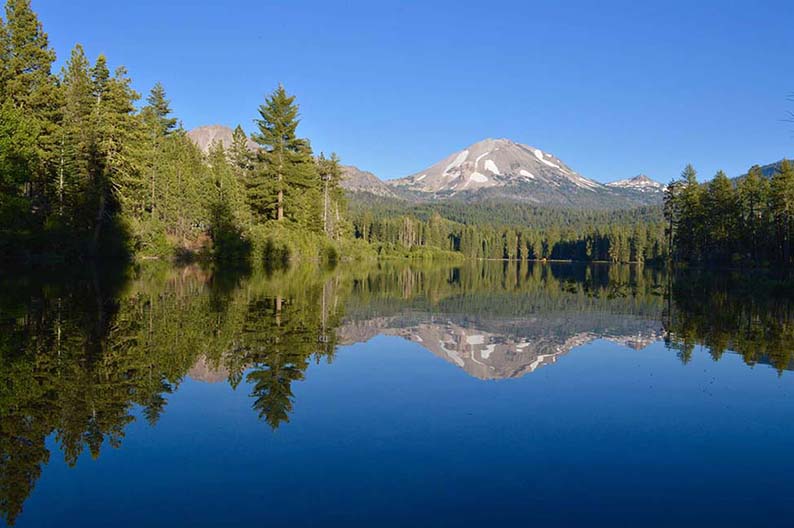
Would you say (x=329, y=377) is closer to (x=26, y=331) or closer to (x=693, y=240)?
(x=26, y=331)

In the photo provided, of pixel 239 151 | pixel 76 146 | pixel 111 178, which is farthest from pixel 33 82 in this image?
pixel 239 151

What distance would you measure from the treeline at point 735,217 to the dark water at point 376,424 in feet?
189

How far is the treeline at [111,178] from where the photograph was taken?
35250 mm

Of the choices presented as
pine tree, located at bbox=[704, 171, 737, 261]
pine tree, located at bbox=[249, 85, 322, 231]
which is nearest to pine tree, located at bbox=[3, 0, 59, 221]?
pine tree, located at bbox=[249, 85, 322, 231]

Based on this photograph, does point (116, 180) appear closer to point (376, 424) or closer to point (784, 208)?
point (376, 424)

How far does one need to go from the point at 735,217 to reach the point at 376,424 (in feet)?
257

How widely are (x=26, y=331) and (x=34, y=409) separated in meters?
6.46

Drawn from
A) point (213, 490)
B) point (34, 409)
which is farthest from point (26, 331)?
point (213, 490)

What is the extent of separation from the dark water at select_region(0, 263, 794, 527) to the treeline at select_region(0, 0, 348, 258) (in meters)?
21.6

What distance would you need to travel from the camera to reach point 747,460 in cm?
664

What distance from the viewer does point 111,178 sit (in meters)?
40.4

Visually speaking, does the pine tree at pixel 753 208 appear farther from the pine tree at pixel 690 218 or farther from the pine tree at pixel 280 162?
the pine tree at pixel 280 162

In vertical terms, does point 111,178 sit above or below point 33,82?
below

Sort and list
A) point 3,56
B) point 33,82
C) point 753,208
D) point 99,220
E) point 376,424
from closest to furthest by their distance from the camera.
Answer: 1. point 376,424
2. point 3,56
3. point 33,82
4. point 99,220
5. point 753,208
